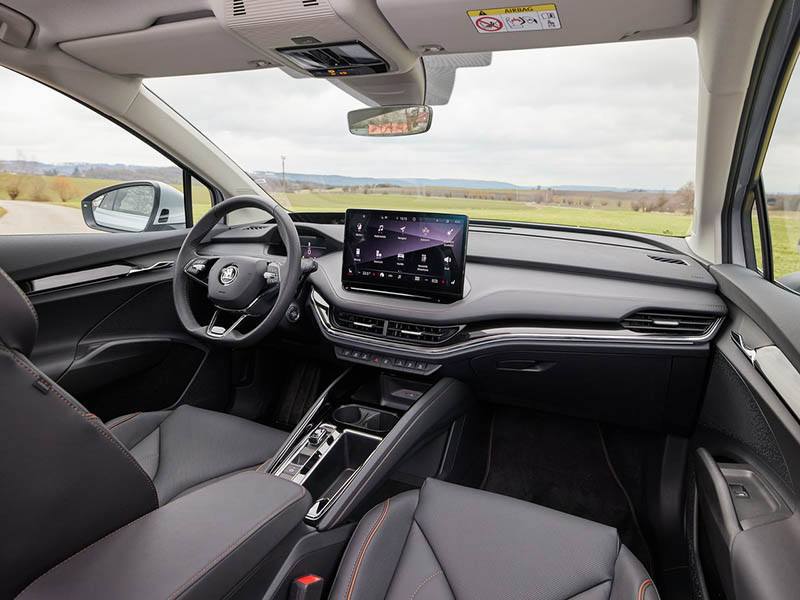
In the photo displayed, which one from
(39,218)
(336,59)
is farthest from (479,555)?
(39,218)

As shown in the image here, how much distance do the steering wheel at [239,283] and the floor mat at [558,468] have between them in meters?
1.16

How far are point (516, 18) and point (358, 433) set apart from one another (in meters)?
1.49

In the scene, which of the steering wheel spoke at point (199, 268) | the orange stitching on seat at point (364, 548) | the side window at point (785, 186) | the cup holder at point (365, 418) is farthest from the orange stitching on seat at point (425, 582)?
the steering wheel spoke at point (199, 268)

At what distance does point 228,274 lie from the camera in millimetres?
2182

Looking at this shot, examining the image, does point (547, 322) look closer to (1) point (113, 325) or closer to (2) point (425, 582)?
(2) point (425, 582)

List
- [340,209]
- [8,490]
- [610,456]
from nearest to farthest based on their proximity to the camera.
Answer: [8,490] < [610,456] < [340,209]

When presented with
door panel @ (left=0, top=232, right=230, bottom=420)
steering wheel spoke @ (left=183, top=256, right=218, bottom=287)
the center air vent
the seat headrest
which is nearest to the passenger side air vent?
A: the center air vent

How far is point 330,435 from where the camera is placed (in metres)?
1.97

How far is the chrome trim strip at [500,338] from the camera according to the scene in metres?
1.82

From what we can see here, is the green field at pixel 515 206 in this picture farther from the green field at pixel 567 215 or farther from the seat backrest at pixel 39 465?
the seat backrest at pixel 39 465

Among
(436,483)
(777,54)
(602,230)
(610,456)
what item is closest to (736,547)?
(436,483)

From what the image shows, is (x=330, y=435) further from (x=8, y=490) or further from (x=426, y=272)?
(x=8, y=490)

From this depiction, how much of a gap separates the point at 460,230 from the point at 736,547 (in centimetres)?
124

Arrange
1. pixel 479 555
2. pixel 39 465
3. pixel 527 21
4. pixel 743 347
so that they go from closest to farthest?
pixel 39 465 → pixel 479 555 → pixel 743 347 → pixel 527 21
